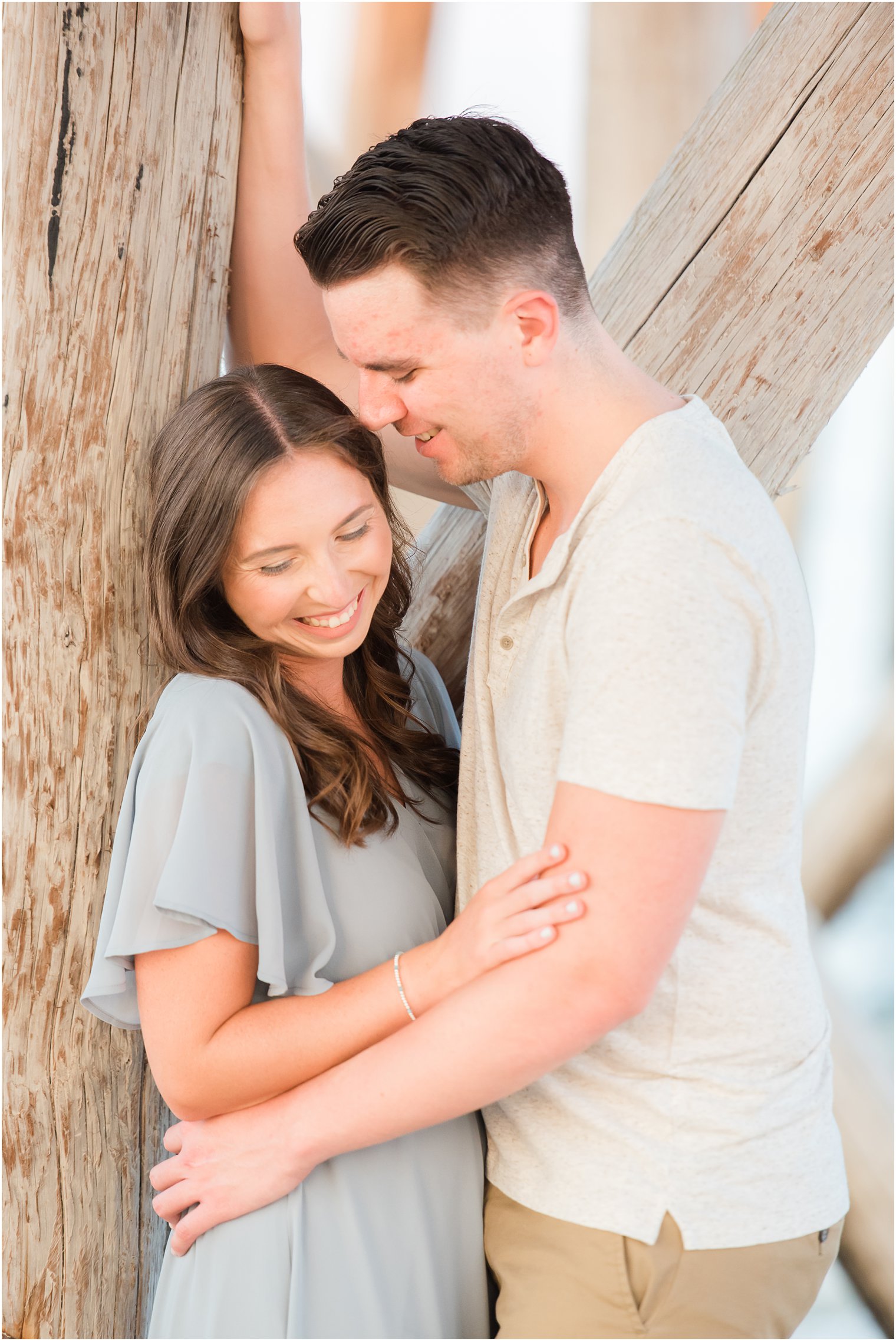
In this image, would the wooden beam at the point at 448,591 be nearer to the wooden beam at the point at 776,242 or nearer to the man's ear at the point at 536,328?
the wooden beam at the point at 776,242

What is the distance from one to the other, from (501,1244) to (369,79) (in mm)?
2973

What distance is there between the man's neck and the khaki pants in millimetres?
881

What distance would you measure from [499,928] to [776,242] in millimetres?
1221

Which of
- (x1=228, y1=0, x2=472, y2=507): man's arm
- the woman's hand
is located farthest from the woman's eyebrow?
the woman's hand

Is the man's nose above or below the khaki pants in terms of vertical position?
above

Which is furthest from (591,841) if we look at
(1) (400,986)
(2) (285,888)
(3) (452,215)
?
(3) (452,215)

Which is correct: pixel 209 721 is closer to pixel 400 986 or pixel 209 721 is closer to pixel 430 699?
→ pixel 400 986

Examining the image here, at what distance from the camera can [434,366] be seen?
1309 mm

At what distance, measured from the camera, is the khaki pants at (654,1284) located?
123 centimetres

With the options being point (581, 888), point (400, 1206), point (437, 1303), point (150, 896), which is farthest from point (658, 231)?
point (437, 1303)

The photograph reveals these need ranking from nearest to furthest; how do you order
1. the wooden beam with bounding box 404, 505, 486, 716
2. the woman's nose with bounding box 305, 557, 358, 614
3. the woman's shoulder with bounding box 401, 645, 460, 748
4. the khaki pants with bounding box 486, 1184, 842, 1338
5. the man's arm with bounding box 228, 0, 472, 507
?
the khaki pants with bounding box 486, 1184, 842, 1338
the woman's nose with bounding box 305, 557, 358, 614
the man's arm with bounding box 228, 0, 472, 507
the woman's shoulder with bounding box 401, 645, 460, 748
the wooden beam with bounding box 404, 505, 486, 716

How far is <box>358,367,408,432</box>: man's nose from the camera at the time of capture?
136 centimetres

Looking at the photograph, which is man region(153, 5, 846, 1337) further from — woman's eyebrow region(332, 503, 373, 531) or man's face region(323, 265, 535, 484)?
woman's eyebrow region(332, 503, 373, 531)

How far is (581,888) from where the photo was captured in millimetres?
1085
